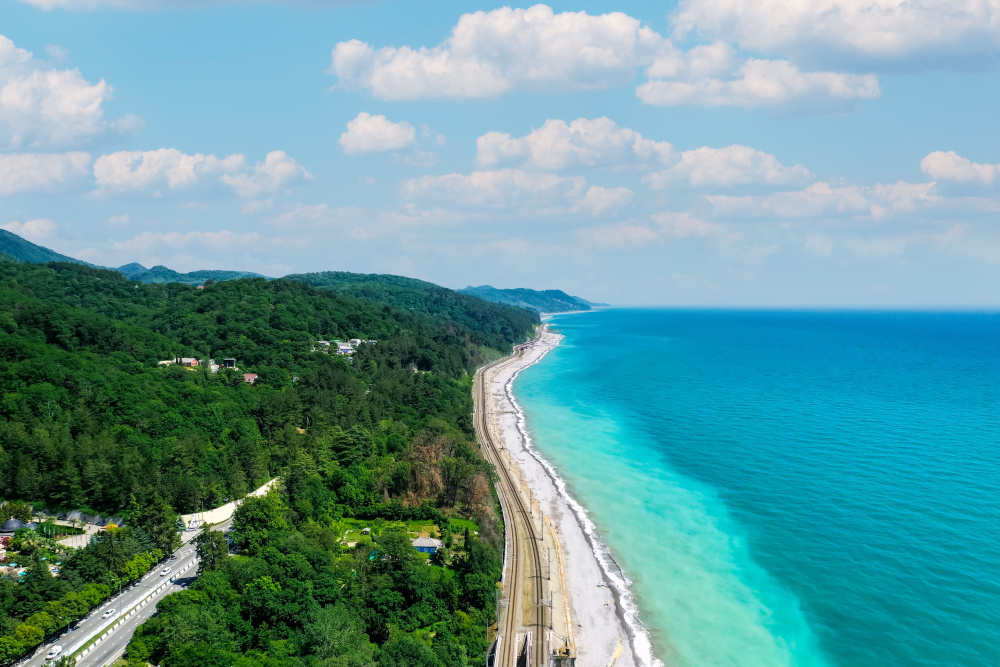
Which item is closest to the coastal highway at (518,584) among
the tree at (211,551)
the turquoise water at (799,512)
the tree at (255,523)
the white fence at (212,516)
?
the turquoise water at (799,512)

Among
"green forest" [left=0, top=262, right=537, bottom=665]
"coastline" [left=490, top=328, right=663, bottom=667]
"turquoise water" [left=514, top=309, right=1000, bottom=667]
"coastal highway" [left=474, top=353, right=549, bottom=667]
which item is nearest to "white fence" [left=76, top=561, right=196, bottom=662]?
"green forest" [left=0, top=262, right=537, bottom=665]

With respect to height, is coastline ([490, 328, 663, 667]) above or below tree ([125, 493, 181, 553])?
below

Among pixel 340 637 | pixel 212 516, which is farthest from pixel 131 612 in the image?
pixel 212 516

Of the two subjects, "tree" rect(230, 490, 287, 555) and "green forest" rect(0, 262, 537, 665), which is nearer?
"green forest" rect(0, 262, 537, 665)

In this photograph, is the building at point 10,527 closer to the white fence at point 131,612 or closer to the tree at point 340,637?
the white fence at point 131,612

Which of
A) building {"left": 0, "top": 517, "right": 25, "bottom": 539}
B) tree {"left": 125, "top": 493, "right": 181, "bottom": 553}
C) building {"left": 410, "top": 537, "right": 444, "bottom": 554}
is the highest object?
tree {"left": 125, "top": 493, "right": 181, "bottom": 553}

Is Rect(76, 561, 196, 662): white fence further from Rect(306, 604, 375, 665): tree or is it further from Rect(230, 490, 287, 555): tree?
Rect(306, 604, 375, 665): tree
